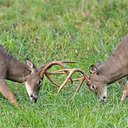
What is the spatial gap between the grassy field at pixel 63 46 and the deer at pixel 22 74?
0.20m

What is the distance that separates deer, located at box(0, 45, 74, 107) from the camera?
10031mm

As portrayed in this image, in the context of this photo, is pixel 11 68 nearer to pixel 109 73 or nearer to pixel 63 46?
pixel 109 73

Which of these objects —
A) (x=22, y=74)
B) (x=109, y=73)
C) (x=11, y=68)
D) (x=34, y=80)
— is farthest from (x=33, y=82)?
(x=109, y=73)

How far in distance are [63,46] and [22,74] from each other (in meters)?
2.83

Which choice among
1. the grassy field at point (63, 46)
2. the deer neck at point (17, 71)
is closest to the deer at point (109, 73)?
the grassy field at point (63, 46)

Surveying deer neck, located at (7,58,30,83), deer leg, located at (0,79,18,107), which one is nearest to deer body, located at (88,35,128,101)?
deer neck, located at (7,58,30,83)

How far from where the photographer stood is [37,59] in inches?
487

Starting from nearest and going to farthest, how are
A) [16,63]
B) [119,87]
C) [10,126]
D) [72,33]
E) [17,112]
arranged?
[10,126] < [17,112] < [16,63] < [119,87] < [72,33]

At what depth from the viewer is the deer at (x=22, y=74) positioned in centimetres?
1003

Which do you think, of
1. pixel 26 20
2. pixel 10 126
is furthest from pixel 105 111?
pixel 26 20

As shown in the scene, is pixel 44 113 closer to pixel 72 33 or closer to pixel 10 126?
pixel 10 126

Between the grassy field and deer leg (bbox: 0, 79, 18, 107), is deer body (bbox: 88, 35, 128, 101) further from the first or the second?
deer leg (bbox: 0, 79, 18, 107)

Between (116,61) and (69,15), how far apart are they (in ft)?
13.4

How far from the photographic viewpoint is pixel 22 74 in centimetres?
1039
